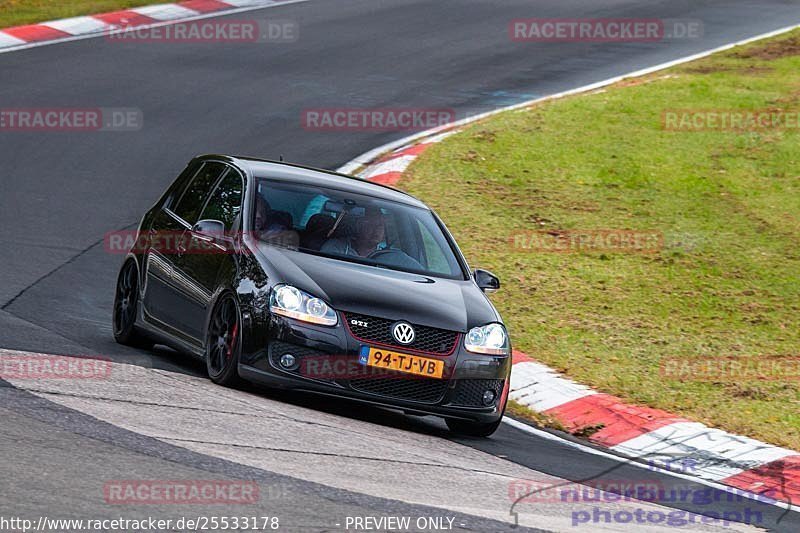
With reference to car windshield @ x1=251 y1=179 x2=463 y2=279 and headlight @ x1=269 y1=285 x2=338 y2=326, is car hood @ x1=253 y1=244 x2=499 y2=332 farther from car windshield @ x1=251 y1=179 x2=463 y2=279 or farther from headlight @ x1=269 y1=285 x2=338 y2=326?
car windshield @ x1=251 y1=179 x2=463 y2=279

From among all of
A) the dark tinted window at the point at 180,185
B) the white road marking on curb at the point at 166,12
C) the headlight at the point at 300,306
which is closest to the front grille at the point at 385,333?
the headlight at the point at 300,306

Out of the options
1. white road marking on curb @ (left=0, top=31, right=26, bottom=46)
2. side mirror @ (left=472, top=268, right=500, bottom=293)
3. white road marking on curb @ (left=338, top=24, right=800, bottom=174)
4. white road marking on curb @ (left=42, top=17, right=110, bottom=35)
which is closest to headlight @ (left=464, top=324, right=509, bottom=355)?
side mirror @ (left=472, top=268, right=500, bottom=293)

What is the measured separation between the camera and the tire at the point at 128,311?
1033cm

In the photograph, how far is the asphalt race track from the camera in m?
6.50

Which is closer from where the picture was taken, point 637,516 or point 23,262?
point 637,516

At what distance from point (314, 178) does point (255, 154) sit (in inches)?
285

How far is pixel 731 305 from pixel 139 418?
24.1ft

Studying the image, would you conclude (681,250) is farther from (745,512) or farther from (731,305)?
(745,512)

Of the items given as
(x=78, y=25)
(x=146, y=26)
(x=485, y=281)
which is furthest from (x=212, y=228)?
(x=146, y=26)

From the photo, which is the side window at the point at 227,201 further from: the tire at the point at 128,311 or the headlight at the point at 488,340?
the headlight at the point at 488,340

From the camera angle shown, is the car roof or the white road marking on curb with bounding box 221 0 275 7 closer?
the car roof

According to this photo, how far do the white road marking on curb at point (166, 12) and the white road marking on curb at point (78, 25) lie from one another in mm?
1193

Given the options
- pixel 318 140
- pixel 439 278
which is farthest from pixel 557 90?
pixel 439 278

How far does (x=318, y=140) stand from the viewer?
18250mm
